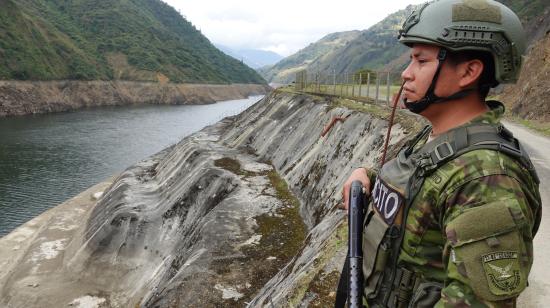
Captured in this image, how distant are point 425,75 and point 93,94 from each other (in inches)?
4425

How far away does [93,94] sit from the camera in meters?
104

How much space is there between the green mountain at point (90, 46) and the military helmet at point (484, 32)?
95.6 m

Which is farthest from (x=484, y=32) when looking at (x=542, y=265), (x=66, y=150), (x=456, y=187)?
(x=66, y=150)

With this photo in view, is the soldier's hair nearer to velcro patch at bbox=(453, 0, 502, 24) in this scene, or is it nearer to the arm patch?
velcro patch at bbox=(453, 0, 502, 24)

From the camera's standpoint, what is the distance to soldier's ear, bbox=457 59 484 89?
2.62 meters

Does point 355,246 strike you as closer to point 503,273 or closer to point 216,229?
point 503,273

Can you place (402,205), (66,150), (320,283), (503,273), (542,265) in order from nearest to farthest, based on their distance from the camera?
(503,273), (402,205), (542,265), (320,283), (66,150)

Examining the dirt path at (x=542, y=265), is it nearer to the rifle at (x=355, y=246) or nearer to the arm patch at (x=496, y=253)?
the rifle at (x=355, y=246)

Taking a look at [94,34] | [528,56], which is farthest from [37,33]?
[528,56]

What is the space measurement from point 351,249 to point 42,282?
23339 millimetres

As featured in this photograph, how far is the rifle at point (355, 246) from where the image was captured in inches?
116

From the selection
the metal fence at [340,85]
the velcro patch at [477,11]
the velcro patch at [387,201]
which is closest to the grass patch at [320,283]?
the velcro patch at [387,201]

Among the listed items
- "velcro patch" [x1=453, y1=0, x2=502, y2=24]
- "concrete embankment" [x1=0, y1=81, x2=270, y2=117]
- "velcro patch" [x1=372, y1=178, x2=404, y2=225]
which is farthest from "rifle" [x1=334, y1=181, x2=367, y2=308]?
"concrete embankment" [x1=0, y1=81, x2=270, y2=117]

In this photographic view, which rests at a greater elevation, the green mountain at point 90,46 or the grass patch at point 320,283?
the green mountain at point 90,46
